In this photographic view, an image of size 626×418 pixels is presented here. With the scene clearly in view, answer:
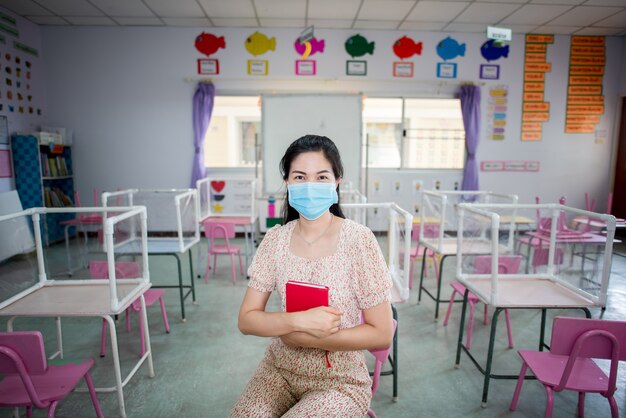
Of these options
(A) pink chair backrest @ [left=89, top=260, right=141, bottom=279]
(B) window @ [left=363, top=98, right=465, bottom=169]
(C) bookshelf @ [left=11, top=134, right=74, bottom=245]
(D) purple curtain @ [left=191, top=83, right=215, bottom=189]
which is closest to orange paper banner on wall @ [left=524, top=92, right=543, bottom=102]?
(B) window @ [left=363, top=98, right=465, bottom=169]

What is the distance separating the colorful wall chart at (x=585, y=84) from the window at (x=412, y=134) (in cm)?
169

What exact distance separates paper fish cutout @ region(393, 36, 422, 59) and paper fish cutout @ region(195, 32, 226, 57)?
2.63 meters

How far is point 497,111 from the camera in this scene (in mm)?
5852

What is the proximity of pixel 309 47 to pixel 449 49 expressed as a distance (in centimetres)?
217

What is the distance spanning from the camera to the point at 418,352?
2.52 meters

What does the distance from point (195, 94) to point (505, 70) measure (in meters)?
4.84

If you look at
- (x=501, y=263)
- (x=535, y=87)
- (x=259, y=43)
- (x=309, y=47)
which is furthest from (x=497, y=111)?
(x=501, y=263)

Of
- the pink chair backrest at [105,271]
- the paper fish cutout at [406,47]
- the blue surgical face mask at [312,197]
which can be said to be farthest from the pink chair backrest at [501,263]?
the paper fish cutout at [406,47]

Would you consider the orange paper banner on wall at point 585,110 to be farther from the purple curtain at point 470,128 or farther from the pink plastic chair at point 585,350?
the pink plastic chair at point 585,350

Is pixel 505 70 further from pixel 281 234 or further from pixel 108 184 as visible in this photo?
pixel 108 184

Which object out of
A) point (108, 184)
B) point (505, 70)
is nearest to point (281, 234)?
point (108, 184)

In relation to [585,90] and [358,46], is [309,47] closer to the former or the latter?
[358,46]

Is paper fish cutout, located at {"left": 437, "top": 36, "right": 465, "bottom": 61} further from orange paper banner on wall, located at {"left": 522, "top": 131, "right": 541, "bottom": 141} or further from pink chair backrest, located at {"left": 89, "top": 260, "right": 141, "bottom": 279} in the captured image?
pink chair backrest, located at {"left": 89, "top": 260, "right": 141, "bottom": 279}

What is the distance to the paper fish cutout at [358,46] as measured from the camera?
18.2 ft
